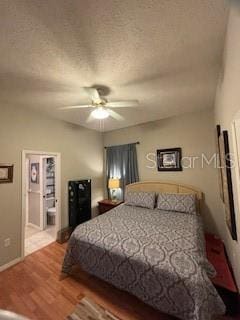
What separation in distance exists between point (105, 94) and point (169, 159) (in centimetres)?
202

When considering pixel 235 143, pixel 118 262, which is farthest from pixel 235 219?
pixel 118 262

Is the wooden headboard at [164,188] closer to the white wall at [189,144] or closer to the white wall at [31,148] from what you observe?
the white wall at [189,144]

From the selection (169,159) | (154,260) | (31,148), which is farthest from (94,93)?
(169,159)

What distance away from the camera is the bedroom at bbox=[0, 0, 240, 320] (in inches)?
46.3

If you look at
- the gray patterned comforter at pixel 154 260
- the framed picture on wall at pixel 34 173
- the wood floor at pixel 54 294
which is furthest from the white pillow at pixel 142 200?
the framed picture on wall at pixel 34 173

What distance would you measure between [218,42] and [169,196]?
2490 millimetres

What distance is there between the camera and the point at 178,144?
3449 mm

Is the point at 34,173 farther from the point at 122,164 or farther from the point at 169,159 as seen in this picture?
the point at 169,159

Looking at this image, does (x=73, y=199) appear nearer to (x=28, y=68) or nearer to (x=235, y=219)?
(x=28, y=68)

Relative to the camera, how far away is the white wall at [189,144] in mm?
3059

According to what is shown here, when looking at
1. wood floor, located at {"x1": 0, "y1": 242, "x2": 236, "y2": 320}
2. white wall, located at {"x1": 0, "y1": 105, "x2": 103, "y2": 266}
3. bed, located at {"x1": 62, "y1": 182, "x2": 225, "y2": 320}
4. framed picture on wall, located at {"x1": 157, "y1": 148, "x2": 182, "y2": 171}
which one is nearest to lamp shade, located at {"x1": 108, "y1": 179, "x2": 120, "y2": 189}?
white wall, located at {"x1": 0, "y1": 105, "x2": 103, "y2": 266}

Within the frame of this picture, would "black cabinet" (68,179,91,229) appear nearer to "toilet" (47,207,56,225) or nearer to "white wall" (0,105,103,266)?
"white wall" (0,105,103,266)

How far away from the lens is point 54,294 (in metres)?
1.91

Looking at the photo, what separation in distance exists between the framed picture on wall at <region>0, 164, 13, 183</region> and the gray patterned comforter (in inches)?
55.1
